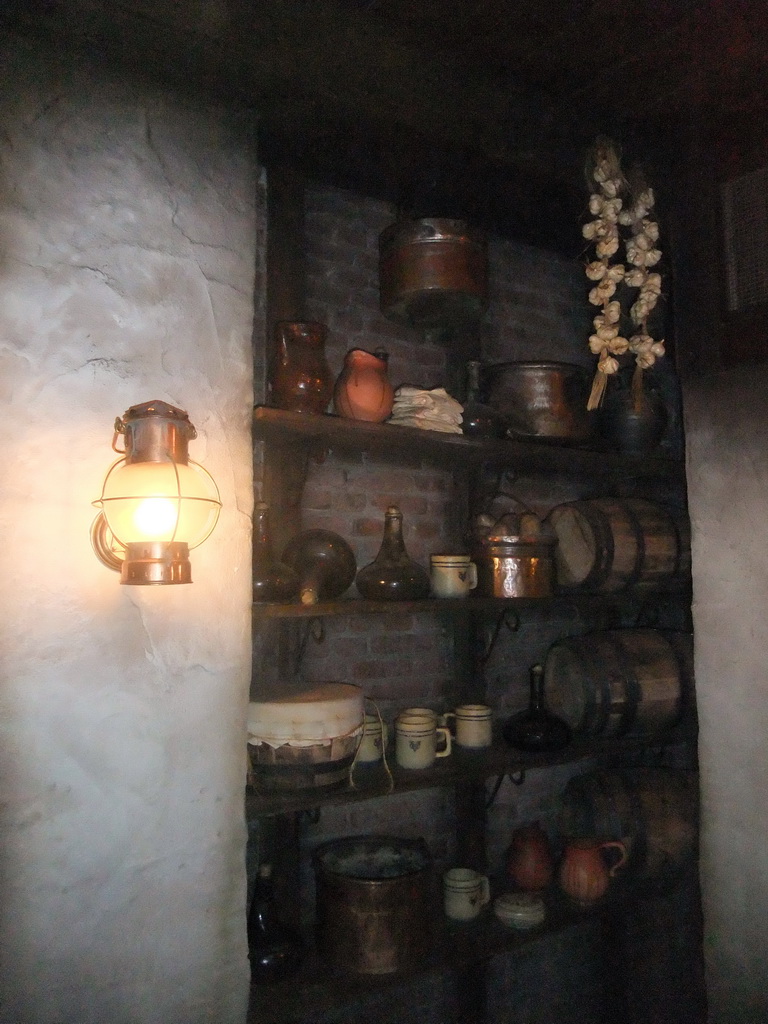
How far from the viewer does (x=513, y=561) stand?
2412 mm

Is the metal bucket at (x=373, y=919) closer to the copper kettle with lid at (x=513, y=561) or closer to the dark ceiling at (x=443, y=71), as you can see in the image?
the copper kettle with lid at (x=513, y=561)

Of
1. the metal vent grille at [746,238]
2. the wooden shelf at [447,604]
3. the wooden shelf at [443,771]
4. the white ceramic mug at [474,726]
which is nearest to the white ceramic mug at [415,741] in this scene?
the wooden shelf at [443,771]

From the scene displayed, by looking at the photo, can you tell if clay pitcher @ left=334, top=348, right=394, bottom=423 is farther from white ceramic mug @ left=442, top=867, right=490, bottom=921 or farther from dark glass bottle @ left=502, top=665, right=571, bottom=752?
white ceramic mug @ left=442, top=867, right=490, bottom=921

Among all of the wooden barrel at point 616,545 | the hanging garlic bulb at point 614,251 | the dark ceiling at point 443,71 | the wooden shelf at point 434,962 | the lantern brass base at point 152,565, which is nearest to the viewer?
the lantern brass base at point 152,565

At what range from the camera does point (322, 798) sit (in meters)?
1.97

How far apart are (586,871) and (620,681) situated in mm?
635

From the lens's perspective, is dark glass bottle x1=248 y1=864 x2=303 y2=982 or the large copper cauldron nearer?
dark glass bottle x1=248 y1=864 x2=303 y2=982

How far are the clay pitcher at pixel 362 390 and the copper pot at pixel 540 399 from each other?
1.59 feet

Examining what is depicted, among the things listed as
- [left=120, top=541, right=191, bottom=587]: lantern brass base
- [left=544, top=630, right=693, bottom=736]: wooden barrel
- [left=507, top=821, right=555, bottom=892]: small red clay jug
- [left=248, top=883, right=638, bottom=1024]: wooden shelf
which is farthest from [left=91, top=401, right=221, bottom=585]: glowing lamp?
[left=507, top=821, right=555, bottom=892]: small red clay jug

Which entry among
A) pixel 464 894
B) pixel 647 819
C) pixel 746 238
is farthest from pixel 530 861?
pixel 746 238

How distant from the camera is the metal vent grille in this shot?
226 cm

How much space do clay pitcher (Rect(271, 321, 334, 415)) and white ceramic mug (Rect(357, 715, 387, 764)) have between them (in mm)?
985

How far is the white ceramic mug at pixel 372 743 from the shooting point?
225 centimetres

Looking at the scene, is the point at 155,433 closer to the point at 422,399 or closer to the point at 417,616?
the point at 422,399
